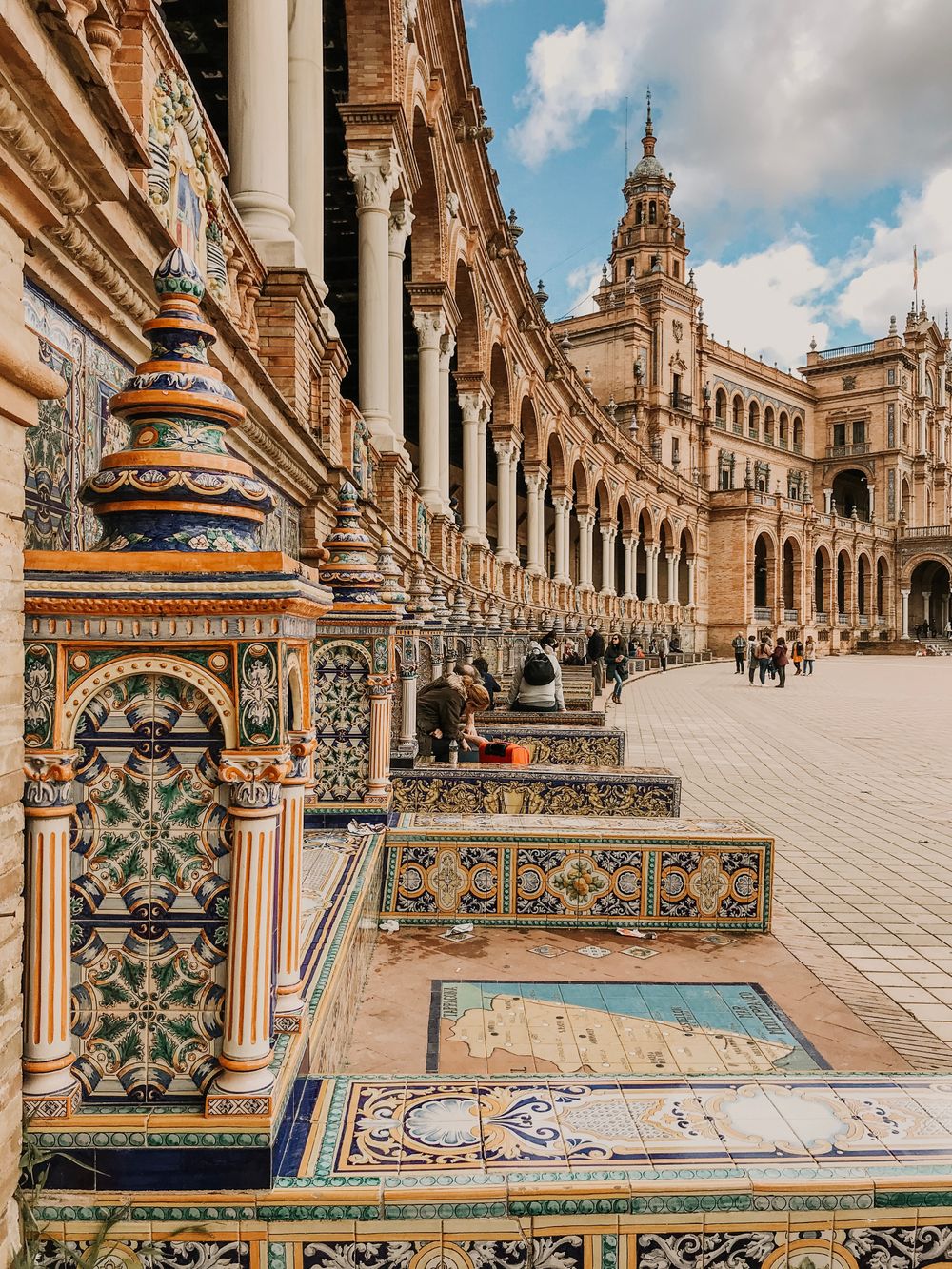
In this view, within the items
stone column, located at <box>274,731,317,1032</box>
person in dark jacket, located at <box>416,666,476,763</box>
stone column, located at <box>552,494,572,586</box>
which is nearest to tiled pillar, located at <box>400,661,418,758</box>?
person in dark jacket, located at <box>416,666,476,763</box>

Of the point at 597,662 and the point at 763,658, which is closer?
the point at 597,662

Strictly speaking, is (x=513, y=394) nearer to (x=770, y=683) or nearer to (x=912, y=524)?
(x=770, y=683)

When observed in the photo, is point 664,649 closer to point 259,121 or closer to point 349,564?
point 259,121

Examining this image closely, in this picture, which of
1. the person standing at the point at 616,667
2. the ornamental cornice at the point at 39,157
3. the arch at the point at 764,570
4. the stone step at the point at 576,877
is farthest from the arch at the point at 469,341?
the arch at the point at 764,570

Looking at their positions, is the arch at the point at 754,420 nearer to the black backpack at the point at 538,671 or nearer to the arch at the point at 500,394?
the arch at the point at 500,394

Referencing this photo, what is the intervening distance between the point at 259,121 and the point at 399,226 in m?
6.35

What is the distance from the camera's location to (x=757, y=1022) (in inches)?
154

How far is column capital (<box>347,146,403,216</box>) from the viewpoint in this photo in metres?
10.8

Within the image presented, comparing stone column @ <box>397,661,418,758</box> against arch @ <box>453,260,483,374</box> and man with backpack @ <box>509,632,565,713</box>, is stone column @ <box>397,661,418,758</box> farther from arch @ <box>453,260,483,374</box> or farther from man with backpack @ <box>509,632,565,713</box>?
arch @ <box>453,260,483,374</box>

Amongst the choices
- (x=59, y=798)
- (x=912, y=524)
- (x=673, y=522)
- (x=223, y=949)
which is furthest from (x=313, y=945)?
(x=912, y=524)

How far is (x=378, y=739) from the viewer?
5.25 metres

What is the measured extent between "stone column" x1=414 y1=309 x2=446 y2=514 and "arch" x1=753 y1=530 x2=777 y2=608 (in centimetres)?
4344

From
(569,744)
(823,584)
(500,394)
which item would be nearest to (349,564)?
(569,744)

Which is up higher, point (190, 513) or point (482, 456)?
point (482, 456)
